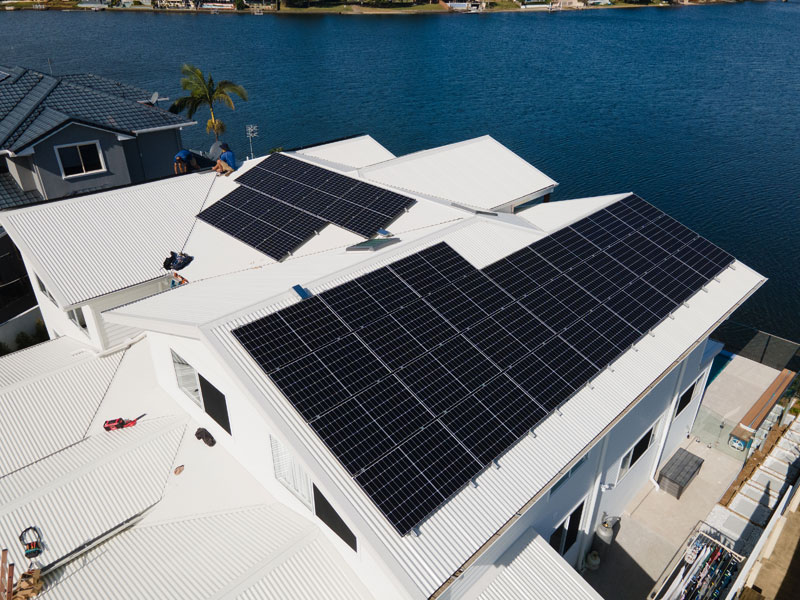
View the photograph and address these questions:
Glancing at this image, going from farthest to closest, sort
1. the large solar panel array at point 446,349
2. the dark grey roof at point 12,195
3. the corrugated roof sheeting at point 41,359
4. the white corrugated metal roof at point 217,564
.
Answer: the dark grey roof at point 12,195
the corrugated roof sheeting at point 41,359
the large solar panel array at point 446,349
the white corrugated metal roof at point 217,564

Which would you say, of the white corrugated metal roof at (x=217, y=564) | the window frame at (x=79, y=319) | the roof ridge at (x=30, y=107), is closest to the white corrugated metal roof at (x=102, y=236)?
the window frame at (x=79, y=319)

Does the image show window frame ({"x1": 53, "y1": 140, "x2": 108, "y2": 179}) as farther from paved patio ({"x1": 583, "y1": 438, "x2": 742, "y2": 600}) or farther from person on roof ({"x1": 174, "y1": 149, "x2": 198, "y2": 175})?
paved patio ({"x1": 583, "y1": 438, "x2": 742, "y2": 600})

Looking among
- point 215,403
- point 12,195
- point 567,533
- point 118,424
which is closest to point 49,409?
point 118,424

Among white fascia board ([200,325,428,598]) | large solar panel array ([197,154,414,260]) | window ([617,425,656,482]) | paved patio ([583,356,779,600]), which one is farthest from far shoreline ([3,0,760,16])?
white fascia board ([200,325,428,598])

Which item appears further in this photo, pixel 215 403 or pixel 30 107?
pixel 30 107

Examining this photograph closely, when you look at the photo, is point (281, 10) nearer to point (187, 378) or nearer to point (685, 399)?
point (685, 399)

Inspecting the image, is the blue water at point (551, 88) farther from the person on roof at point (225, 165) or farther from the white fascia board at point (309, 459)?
the white fascia board at point (309, 459)
